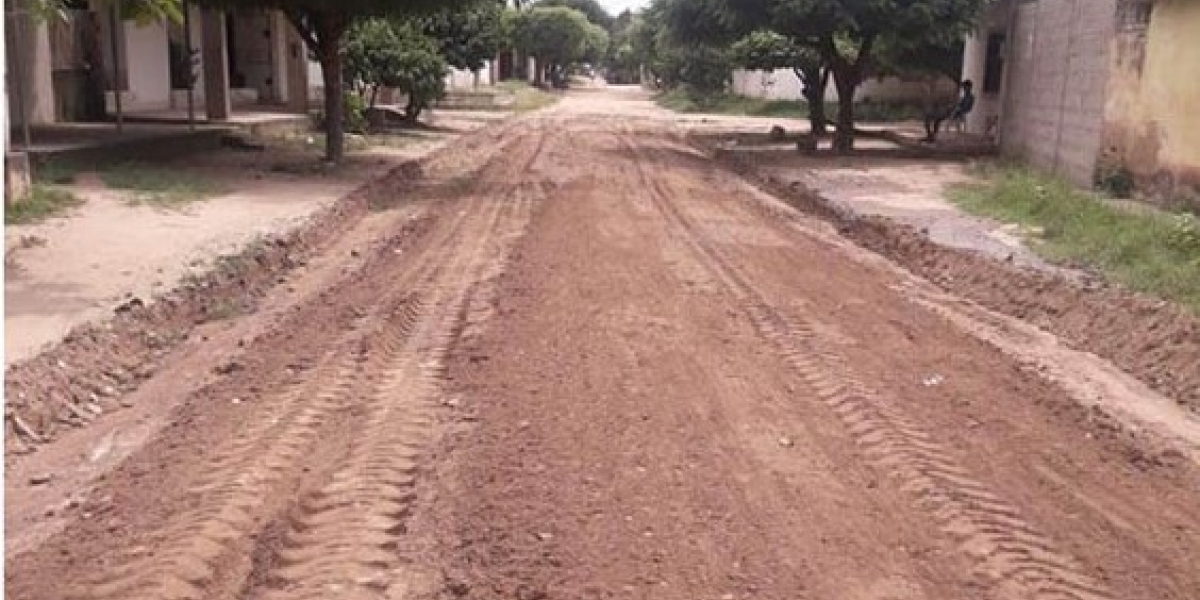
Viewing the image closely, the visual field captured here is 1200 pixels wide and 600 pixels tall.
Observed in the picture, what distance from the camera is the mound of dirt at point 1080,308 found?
24.3 ft

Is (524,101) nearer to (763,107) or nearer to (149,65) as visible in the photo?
(763,107)

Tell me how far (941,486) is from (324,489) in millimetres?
2559

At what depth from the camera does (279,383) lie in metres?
Answer: 6.55

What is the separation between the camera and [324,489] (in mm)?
4793

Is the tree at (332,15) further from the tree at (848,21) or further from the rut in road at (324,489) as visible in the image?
the rut in road at (324,489)

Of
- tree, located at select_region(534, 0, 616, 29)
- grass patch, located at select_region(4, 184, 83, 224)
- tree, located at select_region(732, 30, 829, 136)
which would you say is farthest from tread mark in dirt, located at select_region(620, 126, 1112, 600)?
tree, located at select_region(534, 0, 616, 29)

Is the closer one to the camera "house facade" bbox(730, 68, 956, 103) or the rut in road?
the rut in road

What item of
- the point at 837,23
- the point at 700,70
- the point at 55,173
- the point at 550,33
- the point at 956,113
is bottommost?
the point at 55,173

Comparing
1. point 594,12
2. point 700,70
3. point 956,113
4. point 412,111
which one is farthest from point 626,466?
point 594,12

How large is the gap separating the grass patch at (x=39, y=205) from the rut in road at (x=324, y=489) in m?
4.59

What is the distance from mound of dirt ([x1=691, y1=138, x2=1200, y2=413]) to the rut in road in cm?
432

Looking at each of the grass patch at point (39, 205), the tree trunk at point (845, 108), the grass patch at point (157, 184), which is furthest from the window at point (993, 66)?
the grass patch at point (39, 205)

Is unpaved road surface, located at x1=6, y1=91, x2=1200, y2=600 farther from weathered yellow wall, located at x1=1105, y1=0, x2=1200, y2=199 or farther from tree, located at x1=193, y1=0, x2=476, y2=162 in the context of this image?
tree, located at x1=193, y1=0, x2=476, y2=162

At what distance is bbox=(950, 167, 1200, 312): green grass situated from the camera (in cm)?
952
